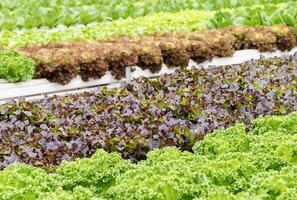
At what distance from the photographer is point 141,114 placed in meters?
7.99

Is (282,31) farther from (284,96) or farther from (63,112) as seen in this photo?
(63,112)

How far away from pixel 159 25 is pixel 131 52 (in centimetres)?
409

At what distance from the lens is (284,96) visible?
8.62 meters

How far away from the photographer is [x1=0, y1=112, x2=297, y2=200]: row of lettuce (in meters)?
4.72

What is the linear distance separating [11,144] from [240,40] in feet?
25.1

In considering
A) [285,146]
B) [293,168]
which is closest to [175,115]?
[285,146]

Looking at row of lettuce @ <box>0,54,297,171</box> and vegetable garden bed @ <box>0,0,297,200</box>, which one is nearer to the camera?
vegetable garden bed @ <box>0,0,297,200</box>

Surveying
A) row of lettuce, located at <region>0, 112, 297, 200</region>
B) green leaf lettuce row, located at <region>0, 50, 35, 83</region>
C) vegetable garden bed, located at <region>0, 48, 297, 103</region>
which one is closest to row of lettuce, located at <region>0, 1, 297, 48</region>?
vegetable garden bed, located at <region>0, 48, 297, 103</region>

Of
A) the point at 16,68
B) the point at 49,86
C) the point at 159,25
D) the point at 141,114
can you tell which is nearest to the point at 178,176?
the point at 141,114

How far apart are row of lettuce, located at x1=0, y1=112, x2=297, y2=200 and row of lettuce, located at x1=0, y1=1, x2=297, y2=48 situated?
308 inches

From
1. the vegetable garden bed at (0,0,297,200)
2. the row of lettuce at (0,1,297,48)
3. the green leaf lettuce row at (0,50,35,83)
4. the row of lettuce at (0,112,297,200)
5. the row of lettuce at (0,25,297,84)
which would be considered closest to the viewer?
the row of lettuce at (0,112,297,200)

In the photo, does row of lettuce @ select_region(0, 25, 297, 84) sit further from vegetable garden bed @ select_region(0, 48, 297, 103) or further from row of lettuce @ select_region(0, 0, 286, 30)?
row of lettuce @ select_region(0, 0, 286, 30)

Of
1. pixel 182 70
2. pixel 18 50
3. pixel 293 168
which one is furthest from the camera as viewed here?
pixel 18 50

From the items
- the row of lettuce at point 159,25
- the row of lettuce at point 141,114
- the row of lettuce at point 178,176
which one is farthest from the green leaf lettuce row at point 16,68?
the row of lettuce at point 178,176
